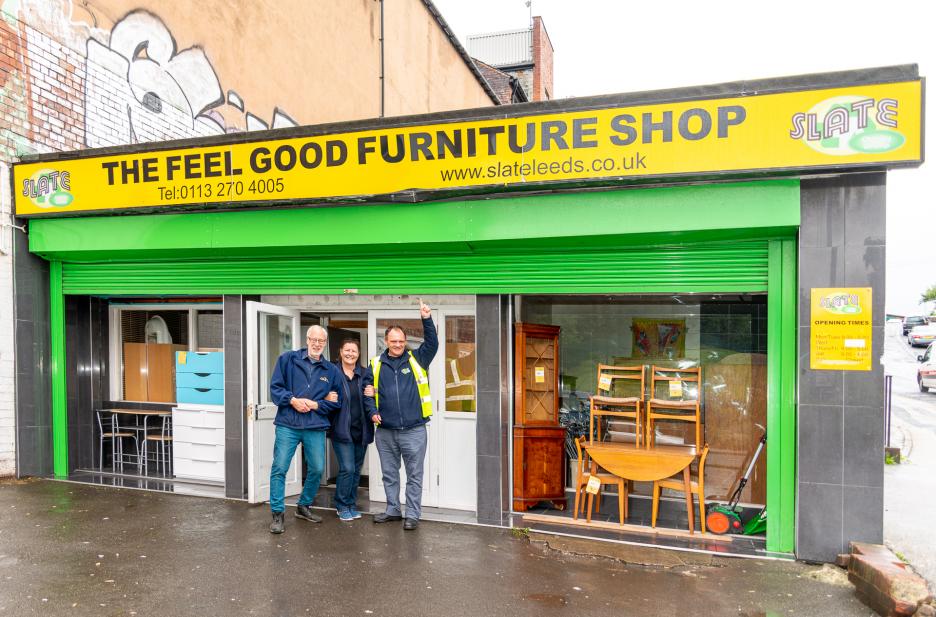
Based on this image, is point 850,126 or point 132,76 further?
point 132,76

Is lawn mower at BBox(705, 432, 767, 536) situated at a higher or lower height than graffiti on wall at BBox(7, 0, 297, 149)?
lower

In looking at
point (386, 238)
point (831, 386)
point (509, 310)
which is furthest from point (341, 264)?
point (831, 386)

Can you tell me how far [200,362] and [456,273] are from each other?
361cm

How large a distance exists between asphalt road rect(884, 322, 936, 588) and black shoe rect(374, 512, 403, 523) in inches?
168

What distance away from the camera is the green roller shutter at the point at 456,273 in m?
5.51

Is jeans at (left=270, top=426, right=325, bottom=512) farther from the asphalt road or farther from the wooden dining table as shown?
the asphalt road

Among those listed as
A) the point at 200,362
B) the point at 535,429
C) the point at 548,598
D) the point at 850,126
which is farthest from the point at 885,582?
the point at 200,362

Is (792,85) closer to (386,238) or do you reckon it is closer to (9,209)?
(386,238)

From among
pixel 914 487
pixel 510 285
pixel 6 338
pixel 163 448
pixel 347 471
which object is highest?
pixel 510 285

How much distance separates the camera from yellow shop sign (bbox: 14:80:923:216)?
4793mm

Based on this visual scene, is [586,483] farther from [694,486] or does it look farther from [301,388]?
[301,388]

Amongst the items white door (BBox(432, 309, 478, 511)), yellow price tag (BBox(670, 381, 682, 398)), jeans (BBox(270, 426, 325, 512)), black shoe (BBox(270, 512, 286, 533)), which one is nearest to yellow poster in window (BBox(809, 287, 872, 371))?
yellow price tag (BBox(670, 381, 682, 398))

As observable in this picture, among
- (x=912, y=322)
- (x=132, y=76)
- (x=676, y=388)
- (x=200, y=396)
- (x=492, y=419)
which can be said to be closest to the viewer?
(x=492, y=419)

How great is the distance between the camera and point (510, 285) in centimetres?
604
